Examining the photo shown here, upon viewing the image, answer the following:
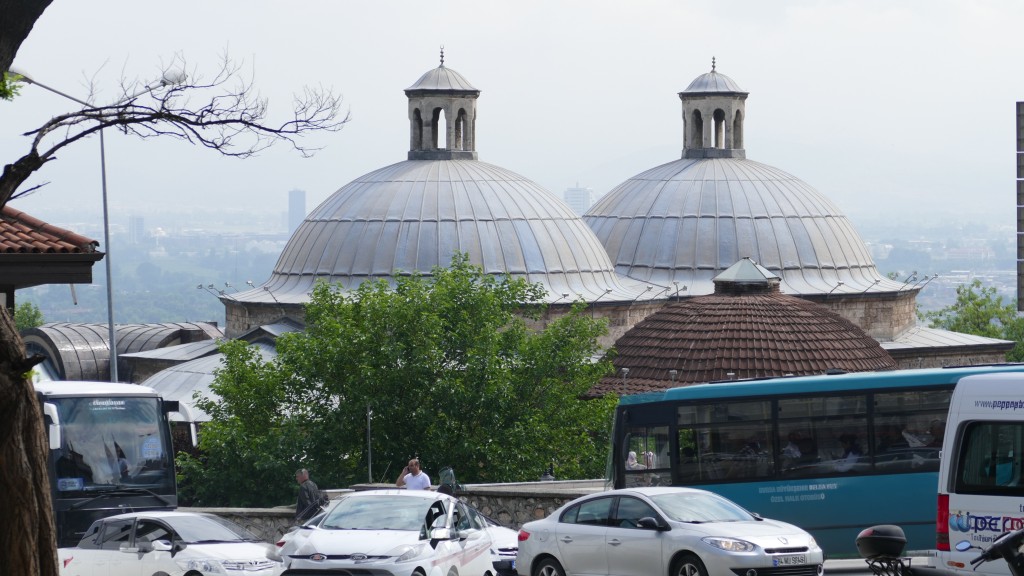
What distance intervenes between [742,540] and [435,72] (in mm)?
43516

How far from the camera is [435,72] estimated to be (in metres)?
58.6

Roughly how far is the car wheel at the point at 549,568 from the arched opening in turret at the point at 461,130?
4070cm

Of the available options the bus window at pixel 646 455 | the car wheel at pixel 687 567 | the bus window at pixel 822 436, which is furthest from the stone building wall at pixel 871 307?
the car wheel at pixel 687 567

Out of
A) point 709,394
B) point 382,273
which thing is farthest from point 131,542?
point 382,273

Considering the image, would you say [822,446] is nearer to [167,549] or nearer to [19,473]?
[167,549]

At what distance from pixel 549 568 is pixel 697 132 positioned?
49.7m

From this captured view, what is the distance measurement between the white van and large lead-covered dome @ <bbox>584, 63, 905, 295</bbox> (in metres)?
42.0

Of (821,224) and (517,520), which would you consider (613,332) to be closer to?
(821,224)

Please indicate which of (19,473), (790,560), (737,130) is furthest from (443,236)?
(19,473)

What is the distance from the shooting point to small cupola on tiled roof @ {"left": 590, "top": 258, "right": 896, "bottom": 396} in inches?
1422

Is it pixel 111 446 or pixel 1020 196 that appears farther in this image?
pixel 1020 196

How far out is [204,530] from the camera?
17766mm

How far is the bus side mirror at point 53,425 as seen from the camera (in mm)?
21141

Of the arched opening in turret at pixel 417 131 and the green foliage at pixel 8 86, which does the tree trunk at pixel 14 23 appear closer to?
the green foliage at pixel 8 86
